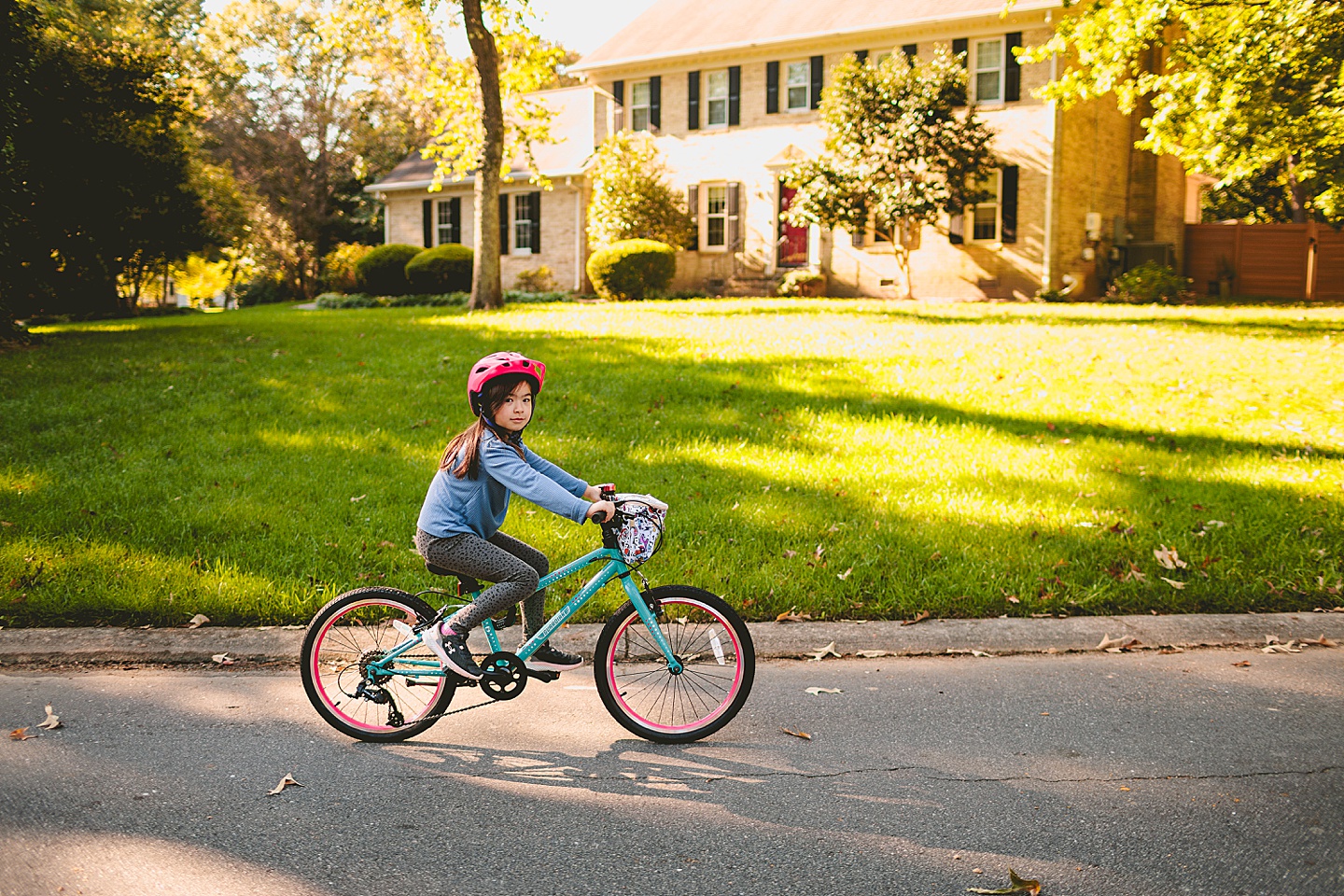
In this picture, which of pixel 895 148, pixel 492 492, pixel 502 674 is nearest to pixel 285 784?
pixel 502 674

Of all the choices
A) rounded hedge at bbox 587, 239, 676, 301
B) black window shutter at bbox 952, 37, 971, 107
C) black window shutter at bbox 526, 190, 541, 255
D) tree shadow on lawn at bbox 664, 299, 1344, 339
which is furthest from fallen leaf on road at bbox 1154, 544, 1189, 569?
black window shutter at bbox 526, 190, 541, 255

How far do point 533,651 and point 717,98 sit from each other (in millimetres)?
27365

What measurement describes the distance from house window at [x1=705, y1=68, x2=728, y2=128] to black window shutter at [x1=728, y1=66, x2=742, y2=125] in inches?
6.3

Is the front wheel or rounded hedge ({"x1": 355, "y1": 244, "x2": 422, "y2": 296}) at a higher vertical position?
rounded hedge ({"x1": 355, "y1": 244, "x2": 422, "y2": 296})

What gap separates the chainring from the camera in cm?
420

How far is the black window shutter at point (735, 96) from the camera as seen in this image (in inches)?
1141

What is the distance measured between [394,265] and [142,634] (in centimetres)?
2693

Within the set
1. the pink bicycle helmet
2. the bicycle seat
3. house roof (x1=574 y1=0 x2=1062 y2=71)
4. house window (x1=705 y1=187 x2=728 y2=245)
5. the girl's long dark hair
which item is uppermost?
house roof (x1=574 y1=0 x2=1062 y2=71)

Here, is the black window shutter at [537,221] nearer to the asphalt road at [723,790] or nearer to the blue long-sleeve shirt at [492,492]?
the asphalt road at [723,790]

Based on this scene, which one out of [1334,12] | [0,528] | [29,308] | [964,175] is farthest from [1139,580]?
[964,175]

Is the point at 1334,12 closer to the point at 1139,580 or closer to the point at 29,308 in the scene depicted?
the point at 1139,580

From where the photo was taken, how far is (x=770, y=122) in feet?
93.6

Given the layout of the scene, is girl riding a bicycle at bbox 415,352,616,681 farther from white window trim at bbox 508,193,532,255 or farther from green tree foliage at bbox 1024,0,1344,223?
white window trim at bbox 508,193,532,255

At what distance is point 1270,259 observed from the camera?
28.2 meters
